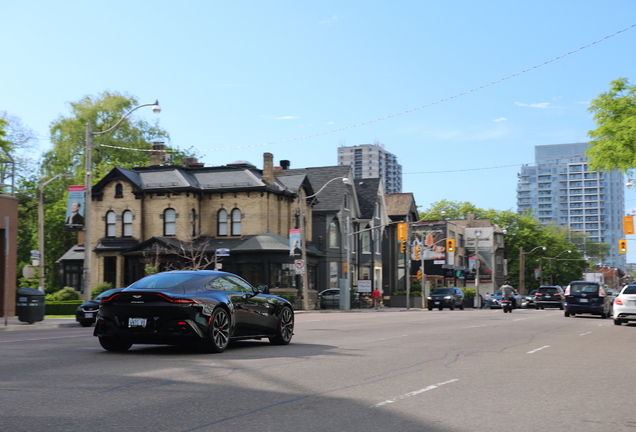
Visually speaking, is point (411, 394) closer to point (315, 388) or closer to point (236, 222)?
point (315, 388)

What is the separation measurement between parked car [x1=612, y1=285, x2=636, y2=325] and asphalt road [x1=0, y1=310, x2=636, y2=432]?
462 inches

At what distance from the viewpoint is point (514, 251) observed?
114 meters

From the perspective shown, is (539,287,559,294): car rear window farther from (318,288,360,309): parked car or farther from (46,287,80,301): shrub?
(46,287,80,301): shrub

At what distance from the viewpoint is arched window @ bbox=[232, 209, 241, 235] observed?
173 feet

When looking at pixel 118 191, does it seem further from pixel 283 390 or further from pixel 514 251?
pixel 514 251

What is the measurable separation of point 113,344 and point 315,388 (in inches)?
220

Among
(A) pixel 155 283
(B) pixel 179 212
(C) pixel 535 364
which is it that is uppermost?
(B) pixel 179 212

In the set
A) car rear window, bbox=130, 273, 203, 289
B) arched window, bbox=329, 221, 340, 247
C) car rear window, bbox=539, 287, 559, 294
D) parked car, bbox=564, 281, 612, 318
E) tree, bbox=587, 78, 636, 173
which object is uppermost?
tree, bbox=587, 78, 636, 173

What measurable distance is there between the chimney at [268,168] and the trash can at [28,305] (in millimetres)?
28194

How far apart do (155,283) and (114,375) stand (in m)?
3.33

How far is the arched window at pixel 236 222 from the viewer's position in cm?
5266

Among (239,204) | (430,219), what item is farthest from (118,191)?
(430,219)

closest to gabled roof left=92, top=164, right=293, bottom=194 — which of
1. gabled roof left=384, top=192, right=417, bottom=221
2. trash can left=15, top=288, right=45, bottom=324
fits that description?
gabled roof left=384, top=192, right=417, bottom=221

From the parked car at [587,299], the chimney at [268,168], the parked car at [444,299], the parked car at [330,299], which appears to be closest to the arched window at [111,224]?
the chimney at [268,168]
